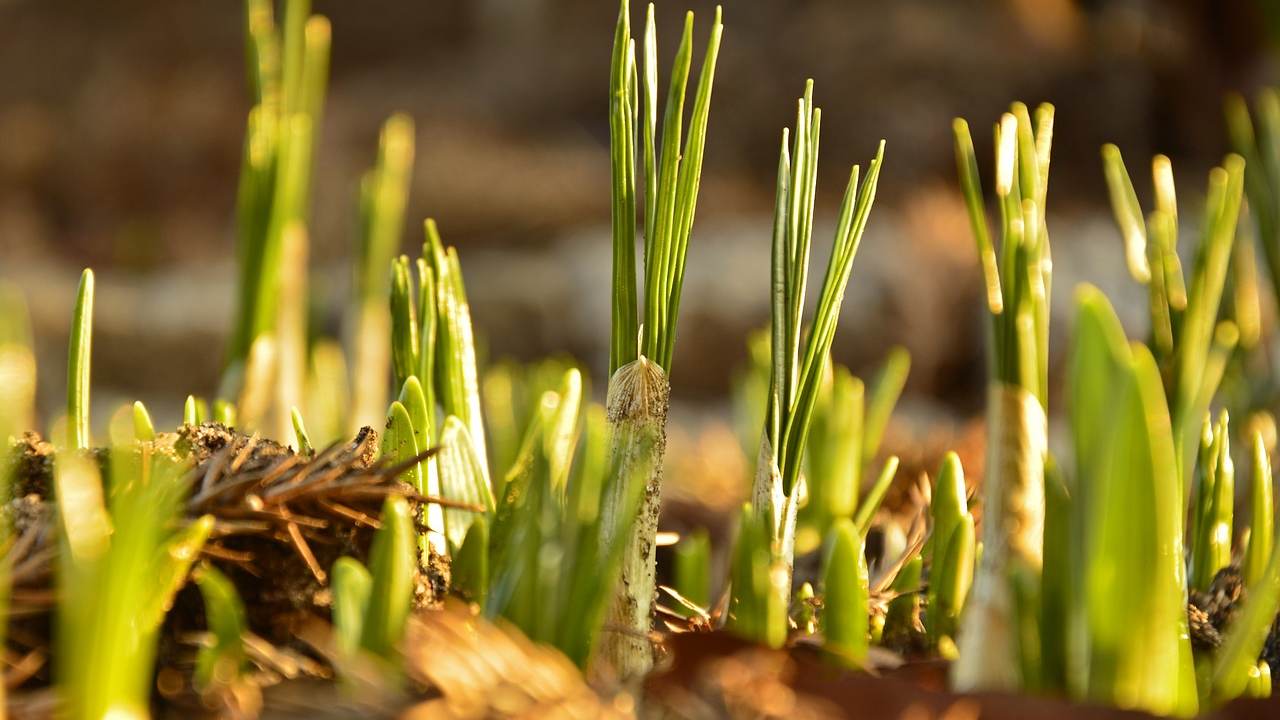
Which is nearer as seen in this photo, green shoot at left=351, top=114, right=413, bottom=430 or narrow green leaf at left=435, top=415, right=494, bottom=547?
narrow green leaf at left=435, top=415, right=494, bottom=547

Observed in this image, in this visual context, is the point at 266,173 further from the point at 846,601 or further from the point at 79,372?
the point at 846,601

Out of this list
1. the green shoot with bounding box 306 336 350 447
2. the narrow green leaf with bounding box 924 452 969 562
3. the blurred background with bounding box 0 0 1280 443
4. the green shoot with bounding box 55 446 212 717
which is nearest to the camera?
the green shoot with bounding box 55 446 212 717

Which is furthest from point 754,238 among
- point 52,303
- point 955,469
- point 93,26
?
point 93,26

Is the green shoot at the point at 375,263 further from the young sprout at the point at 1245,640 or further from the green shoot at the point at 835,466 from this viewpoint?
the young sprout at the point at 1245,640

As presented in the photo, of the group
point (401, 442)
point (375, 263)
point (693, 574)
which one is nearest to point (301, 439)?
Answer: point (401, 442)

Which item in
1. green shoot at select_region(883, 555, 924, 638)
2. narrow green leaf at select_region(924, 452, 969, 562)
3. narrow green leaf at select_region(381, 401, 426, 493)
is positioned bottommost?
green shoot at select_region(883, 555, 924, 638)

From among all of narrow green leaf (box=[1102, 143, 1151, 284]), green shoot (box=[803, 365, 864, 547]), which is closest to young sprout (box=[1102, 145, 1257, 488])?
narrow green leaf (box=[1102, 143, 1151, 284])

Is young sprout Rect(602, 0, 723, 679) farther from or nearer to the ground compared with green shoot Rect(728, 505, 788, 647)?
farther from the ground

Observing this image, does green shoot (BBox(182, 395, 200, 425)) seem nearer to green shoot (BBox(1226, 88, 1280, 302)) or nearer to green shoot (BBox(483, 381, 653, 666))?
green shoot (BBox(483, 381, 653, 666))
